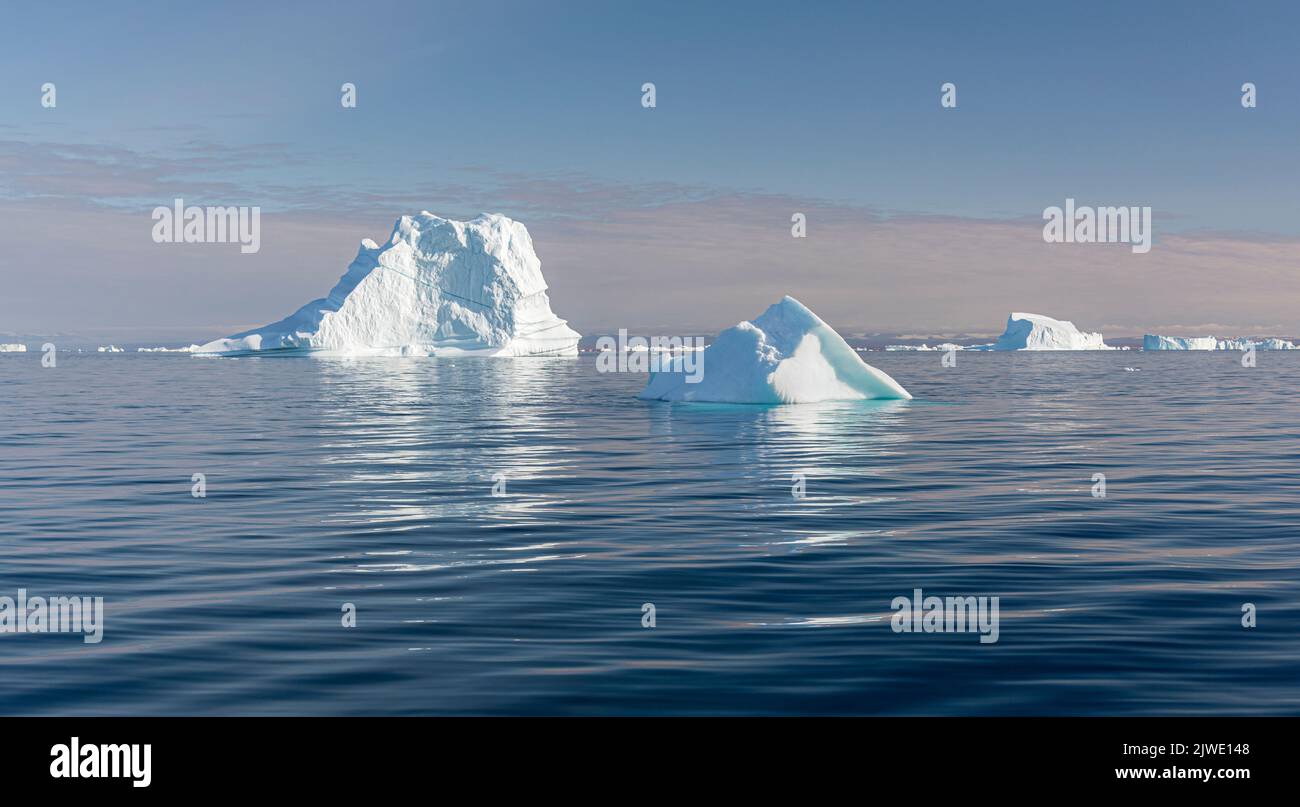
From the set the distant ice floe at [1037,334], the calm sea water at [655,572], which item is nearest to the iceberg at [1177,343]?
the distant ice floe at [1037,334]

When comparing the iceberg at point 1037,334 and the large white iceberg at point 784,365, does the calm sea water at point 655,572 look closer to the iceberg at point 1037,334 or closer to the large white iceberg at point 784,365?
the large white iceberg at point 784,365

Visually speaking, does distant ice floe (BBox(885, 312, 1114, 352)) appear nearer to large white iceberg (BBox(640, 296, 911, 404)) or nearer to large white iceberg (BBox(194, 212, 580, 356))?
large white iceberg (BBox(194, 212, 580, 356))

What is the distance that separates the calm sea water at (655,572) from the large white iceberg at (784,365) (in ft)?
28.4

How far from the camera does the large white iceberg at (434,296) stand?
9312cm

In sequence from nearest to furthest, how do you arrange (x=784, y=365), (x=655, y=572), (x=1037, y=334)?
(x=655, y=572)
(x=784, y=365)
(x=1037, y=334)

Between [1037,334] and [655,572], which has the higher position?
[1037,334]

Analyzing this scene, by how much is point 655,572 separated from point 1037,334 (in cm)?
13444

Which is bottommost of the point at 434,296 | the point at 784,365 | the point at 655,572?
the point at 655,572

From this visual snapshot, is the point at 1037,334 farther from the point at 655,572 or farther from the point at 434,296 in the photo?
the point at 655,572

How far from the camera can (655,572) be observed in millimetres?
9375

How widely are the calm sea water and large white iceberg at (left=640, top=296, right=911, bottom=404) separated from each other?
8.64m

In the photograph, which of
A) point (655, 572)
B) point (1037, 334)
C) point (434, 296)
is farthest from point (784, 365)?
point (1037, 334)

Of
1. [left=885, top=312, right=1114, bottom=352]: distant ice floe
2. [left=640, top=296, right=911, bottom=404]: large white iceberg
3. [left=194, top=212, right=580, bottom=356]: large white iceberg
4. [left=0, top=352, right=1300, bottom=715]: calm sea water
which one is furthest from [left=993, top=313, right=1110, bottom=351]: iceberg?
[left=0, top=352, right=1300, bottom=715]: calm sea water
